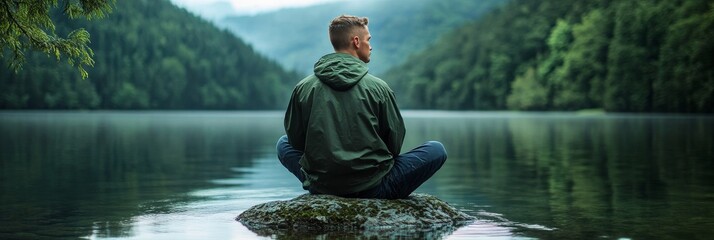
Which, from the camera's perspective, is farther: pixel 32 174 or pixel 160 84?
pixel 160 84

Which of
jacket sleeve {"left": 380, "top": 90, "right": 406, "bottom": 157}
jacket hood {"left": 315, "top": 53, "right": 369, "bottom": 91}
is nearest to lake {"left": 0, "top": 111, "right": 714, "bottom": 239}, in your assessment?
jacket sleeve {"left": 380, "top": 90, "right": 406, "bottom": 157}

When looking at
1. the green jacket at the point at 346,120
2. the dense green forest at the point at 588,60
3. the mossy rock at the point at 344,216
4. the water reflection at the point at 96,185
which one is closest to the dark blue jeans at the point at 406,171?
the mossy rock at the point at 344,216

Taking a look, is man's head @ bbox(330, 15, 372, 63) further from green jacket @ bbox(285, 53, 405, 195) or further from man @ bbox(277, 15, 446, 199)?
green jacket @ bbox(285, 53, 405, 195)

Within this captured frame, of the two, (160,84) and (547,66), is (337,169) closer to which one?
(547,66)

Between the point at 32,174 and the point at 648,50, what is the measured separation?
9537 cm

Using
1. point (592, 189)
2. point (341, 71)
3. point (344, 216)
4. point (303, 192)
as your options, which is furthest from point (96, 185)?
point (592, 189)

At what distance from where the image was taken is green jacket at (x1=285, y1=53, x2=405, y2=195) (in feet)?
29.0

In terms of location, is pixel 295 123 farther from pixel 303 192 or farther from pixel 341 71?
pixel 303 192

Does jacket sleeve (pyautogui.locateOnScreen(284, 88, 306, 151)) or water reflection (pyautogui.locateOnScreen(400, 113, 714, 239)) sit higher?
jacket sleeve (pyautogui.locateOnScreen(284, 88, 306, 151))

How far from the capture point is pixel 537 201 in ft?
40.9

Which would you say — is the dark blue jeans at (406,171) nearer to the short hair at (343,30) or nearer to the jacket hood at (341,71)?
the jacket hood at (341,71)

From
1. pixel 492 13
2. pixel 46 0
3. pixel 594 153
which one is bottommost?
pixel 594 153

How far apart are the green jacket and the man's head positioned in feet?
0.44

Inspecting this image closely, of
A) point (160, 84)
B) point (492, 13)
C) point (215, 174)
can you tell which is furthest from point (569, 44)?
point (215, 174)
